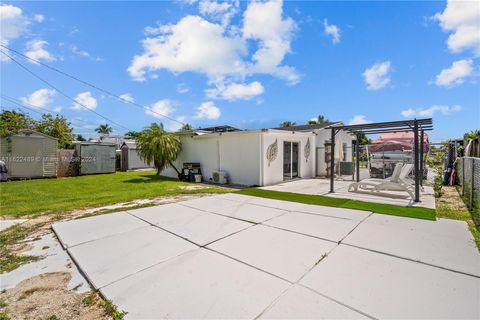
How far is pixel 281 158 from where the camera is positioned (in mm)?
10641

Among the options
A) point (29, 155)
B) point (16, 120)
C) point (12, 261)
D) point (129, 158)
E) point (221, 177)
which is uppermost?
point (16, 120)

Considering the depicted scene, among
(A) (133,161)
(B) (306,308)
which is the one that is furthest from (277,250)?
(A) (133,161)

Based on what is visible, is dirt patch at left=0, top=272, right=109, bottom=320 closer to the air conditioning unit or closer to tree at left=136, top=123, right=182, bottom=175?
the air conditioning unit

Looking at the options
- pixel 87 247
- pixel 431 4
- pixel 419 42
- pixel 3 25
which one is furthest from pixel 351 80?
pixel 3 25

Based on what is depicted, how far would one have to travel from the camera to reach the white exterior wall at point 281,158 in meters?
9.78

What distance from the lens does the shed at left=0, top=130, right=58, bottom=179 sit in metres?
12.2

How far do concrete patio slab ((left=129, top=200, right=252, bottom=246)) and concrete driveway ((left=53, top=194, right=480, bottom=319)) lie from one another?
0.02m

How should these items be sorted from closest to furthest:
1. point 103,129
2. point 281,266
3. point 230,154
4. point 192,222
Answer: point 281,266
point 192,222
point 230,154
point 103,129

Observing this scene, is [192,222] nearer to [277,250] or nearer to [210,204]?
[210,204]

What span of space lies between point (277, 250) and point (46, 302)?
267 cm

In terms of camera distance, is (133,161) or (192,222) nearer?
(192,222)

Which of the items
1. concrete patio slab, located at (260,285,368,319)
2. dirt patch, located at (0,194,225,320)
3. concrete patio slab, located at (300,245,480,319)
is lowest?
dirt patch, located at (0,194,225,320)

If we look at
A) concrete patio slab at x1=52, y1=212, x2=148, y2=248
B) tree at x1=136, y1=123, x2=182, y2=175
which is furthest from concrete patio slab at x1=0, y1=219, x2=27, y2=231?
tree at x1=136, y1=123, x2=182, y2=175

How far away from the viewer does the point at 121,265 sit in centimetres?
282
